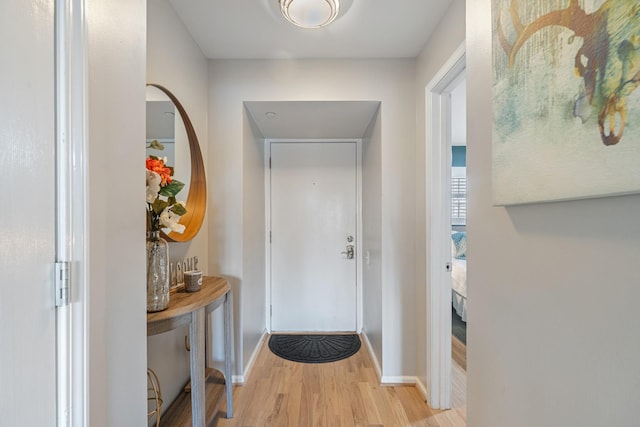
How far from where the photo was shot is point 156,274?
1260 mm

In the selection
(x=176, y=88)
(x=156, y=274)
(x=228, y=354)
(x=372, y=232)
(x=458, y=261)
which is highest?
(x=176, y=88)

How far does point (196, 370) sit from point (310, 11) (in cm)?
187

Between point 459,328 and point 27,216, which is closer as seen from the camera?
point 27,216

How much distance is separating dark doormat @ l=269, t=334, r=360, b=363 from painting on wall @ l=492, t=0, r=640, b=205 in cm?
215

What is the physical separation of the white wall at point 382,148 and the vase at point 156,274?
80cm

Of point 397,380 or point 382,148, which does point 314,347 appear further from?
point 382,148

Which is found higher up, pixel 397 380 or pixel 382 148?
pixel 382 148

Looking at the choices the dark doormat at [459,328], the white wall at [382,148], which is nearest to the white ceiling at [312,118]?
the white wall at [382,148]

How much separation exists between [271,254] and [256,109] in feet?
5.01

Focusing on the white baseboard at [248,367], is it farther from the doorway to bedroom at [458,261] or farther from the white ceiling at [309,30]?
the white ceiling at [309,30]

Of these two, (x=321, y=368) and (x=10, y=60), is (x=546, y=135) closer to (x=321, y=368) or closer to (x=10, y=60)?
(x=10, y=60)

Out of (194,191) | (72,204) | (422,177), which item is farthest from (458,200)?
(72,204)

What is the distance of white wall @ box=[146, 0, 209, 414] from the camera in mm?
1484

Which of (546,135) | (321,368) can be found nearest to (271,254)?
(321,368)
